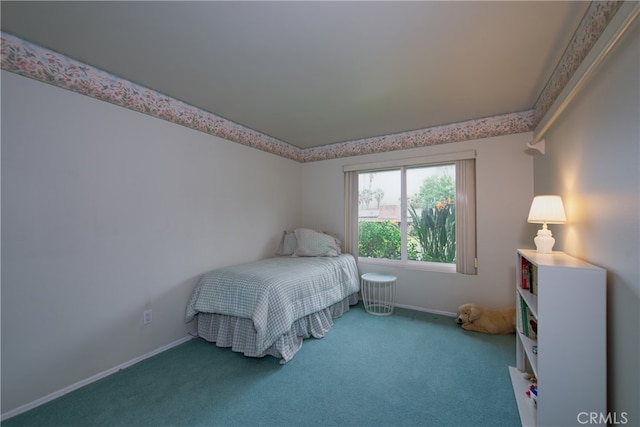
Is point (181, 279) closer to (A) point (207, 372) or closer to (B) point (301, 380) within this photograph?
(A) point (207, 372)

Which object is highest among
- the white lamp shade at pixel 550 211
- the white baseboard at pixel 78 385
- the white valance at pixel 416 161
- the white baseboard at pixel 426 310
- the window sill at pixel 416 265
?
the white valance at pixel 416 161

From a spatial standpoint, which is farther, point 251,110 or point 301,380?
point 251,110

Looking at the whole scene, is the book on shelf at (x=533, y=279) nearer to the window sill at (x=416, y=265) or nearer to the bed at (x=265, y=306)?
the window sill at (x=416, y=265)

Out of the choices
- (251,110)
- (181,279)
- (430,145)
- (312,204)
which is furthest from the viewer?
(312,204)

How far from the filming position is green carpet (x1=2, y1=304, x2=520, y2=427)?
1677 millimetres

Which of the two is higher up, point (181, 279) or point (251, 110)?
point (251, 110)

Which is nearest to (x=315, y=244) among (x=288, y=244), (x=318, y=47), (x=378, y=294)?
(x=288, y=244)

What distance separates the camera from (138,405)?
70.6 inches

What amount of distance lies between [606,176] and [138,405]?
311 centimetres

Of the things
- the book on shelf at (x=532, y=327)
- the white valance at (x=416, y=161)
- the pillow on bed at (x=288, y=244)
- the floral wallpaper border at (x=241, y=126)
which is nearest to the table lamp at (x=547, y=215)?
the book on shelf at (x=532, y=327)

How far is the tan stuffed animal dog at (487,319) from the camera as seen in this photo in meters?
2.83

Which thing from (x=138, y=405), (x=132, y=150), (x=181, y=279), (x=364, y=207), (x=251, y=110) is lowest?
(x=138, y=405)

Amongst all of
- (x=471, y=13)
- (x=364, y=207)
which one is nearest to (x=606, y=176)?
(x=471, y=13)

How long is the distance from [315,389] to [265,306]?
2.40 feet
